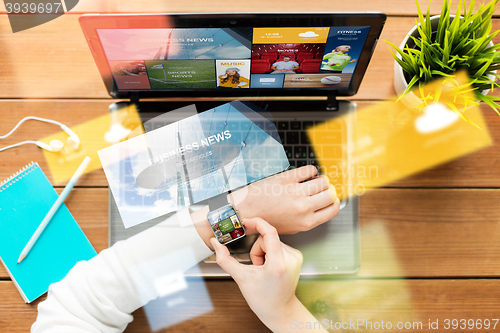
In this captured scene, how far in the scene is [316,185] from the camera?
27.4 inches

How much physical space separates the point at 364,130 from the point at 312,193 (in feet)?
0.68

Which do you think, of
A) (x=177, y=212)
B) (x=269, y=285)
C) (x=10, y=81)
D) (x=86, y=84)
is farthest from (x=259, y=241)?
(x=10, y=81)

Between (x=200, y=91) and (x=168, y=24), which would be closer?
(x=168, y=24)

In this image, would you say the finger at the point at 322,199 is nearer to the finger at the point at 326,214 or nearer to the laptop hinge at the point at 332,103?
the finger at the point at 326,214

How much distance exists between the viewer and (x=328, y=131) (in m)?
0.70

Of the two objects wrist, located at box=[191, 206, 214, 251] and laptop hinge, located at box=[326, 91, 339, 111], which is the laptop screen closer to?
laptop hinge, located at box=[326, 91, 339, 111]

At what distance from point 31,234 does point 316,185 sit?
0.64 meters

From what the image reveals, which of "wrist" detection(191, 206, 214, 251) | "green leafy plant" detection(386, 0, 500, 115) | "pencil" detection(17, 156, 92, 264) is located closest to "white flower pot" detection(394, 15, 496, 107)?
"green leafy plant" detection(386, 0, 500, 115)

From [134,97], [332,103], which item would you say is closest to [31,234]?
[134,97]

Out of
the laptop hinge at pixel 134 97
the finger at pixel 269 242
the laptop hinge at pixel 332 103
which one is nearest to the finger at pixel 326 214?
the finger at pixel 269 242

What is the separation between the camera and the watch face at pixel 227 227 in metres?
0.67

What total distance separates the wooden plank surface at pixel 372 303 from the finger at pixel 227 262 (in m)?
0.11

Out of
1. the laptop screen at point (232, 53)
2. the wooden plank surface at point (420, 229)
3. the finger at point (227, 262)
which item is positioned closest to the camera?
the laptop screen at point (232, 53)

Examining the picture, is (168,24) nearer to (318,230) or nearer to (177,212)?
(177,212)
